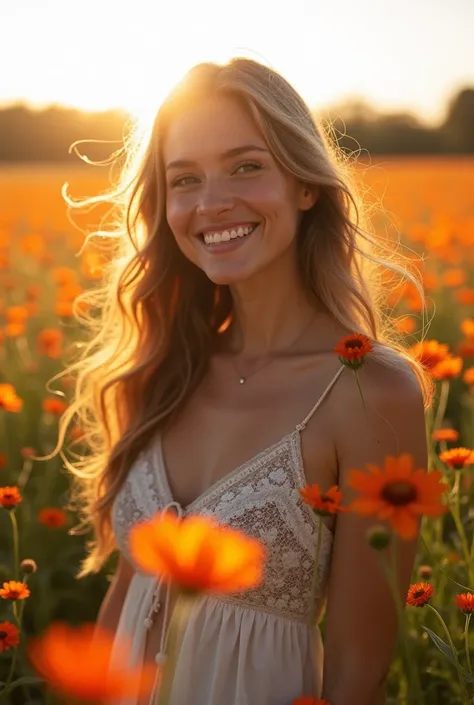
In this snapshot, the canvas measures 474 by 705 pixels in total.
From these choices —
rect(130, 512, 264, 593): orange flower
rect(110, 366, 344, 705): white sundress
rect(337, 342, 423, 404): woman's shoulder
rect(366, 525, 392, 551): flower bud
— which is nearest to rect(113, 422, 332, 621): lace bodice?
rect(110, 366, 344, 705): white sundress

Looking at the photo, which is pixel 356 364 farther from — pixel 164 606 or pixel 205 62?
pixel 205 62

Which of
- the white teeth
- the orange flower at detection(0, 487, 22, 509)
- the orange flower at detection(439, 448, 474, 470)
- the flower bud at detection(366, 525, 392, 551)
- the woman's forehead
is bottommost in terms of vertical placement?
the orange flower at detection(439, 448, 474, 470)

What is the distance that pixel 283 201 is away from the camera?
1799 mm

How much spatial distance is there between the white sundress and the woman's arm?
70 millimetres

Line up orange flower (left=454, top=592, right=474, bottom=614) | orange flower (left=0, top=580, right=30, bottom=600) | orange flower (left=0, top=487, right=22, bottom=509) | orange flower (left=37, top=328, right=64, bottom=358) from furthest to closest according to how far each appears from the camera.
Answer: orange flower (left=37, top=328, right=64, bottom=358) → orange flower (left=0, top=487, right=22, bottom=509) → orange flower (left=0, top=580, right=30, bottom=600) → orange flower (left=454, top=592, right=474, bottom=614)

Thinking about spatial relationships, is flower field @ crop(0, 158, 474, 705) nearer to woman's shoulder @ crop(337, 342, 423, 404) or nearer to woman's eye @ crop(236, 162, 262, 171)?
woman's shoulder @ crop(337, 342, 423, 404)

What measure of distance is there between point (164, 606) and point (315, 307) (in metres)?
0.65

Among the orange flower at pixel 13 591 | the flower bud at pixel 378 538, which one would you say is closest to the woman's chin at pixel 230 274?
the orange flower at pixel 13 591

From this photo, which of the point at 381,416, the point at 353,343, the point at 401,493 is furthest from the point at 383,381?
the point at 401,493

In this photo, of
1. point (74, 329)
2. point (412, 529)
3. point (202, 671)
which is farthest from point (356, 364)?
point (74, 329)

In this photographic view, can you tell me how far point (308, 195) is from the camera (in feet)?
6.23

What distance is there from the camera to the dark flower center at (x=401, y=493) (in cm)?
94

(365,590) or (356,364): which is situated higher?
(356,364)

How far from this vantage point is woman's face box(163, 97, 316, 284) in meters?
1.77
